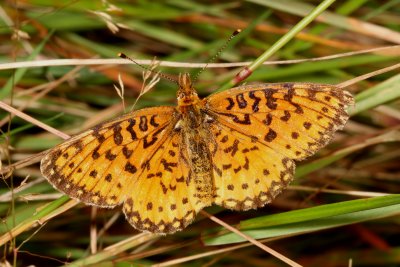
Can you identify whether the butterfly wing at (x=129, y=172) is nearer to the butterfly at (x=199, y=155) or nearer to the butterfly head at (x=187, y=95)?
the butterfly at (x=199, y=155)

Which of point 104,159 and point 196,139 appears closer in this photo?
point 104,159

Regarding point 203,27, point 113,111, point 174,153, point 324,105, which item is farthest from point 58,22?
point 324,105

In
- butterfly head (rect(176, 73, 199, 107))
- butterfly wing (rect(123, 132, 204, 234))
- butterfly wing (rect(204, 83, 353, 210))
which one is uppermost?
butterfly head (rect(176, 73, 199, 107))

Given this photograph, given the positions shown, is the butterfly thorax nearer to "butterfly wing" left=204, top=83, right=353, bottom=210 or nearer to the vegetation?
"butterfly wing" left=204, top=83, right=353, bottom=210

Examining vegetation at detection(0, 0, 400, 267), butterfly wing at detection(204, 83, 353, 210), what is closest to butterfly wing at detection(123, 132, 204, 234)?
butterfly wing at detection(204, 83, 353, 210)

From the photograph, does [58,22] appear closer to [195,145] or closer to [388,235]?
[195,145]

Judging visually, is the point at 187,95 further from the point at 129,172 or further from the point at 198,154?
the point at 129,172

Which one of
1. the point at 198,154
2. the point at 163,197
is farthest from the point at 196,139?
the point at 163,197
